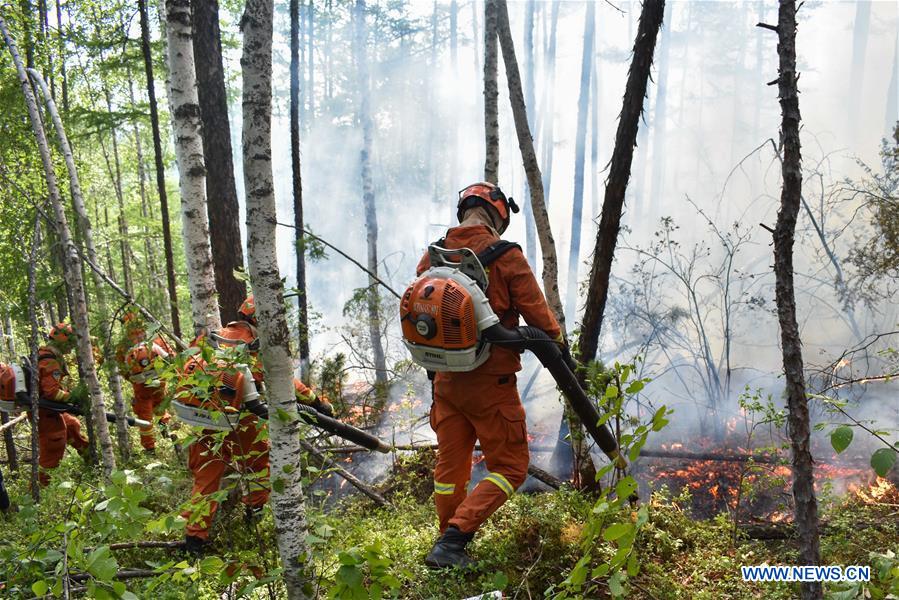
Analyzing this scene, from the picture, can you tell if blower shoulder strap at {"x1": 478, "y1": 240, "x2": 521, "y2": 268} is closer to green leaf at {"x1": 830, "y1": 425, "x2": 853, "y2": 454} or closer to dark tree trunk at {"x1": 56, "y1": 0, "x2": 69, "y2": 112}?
green leaf at {"x1": 830, "y1": 425, "x2": 853, "y2": 454}

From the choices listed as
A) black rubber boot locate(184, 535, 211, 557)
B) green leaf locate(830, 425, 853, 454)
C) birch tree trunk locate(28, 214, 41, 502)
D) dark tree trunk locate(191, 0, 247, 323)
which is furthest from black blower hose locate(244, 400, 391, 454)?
birch tree trunk locate(28, 214, 41, 502)

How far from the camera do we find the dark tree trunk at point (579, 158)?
20516 mm

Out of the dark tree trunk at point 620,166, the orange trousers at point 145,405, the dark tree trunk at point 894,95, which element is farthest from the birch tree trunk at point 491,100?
the dark tree trunk at point 894,95

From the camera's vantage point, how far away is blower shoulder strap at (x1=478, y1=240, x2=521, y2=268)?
323 cm

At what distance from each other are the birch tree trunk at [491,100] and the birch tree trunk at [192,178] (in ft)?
8.93

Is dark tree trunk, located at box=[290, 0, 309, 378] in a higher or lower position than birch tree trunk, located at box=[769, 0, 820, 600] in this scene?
higher

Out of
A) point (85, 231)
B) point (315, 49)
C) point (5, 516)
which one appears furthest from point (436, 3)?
point (5, 516)

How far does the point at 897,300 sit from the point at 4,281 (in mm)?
16312

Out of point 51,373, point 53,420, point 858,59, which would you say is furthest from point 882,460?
point 858,59

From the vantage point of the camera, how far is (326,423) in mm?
3311

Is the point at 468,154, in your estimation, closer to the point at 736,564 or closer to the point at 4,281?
the point at 4,281

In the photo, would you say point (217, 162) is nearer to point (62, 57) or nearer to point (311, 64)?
point (62, 57)

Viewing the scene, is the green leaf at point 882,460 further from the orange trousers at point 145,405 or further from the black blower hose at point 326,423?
the orange trousers at point 145,405

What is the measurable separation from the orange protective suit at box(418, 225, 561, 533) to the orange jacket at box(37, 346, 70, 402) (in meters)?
5.42
